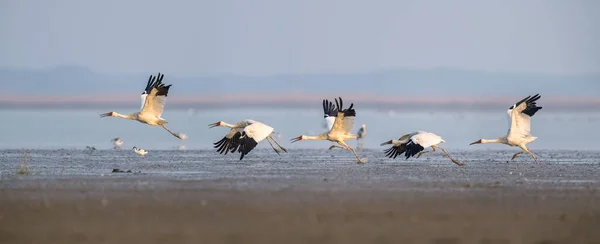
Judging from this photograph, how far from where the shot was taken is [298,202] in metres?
12.5

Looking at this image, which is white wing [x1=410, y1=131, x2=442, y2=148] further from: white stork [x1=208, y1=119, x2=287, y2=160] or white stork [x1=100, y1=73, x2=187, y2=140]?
white stork [x1=100, y1=73, x2=187, y2=140]

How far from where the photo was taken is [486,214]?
11.3 meters

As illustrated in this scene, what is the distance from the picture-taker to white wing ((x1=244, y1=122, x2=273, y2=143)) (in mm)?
18516

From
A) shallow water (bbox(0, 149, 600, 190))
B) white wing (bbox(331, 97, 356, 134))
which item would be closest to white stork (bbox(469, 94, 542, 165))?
shallow water (bbox(0, 149, 600, 190))

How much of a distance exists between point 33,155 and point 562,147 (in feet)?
42.8

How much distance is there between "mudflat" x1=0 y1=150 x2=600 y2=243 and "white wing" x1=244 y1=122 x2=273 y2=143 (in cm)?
56

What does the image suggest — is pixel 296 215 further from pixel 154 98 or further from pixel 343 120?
pixel 154 98

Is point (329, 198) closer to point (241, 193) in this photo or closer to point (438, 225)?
point (241, 193)

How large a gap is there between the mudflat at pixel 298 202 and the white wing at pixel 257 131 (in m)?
0.56

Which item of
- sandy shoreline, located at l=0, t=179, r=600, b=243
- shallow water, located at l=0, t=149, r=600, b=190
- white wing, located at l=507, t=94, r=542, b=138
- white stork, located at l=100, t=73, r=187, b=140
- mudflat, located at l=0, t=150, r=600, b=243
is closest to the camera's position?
sandy shoreline, located at l=0, t=179, r=600, b=243

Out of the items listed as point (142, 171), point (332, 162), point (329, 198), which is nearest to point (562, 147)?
point (332, 162)

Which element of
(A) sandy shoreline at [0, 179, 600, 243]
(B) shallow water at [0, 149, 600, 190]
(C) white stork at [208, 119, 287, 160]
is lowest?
(A) sandy shoreline at [0, 179, 600, 243]

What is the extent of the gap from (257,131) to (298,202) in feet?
20.5

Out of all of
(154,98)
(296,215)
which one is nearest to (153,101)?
(154,98)
